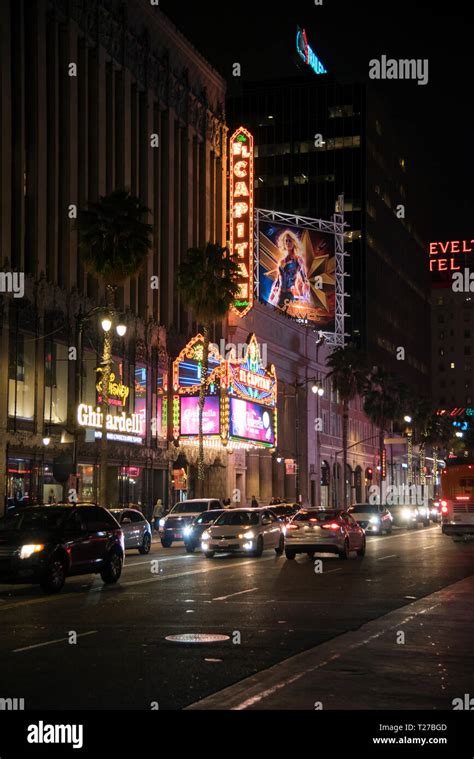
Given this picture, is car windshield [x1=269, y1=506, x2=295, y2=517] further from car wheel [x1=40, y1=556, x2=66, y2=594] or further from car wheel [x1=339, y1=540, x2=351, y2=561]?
car wheel [x1=40, y1=556, x2=66, y2=594]

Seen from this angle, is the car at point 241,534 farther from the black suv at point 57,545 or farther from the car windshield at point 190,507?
→ the black suv at point 57,545

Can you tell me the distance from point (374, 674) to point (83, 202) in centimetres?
4609

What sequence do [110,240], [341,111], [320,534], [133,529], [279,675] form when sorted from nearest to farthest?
[279,675] < [320,534] < [133,529] < [110,240] < [341,111]

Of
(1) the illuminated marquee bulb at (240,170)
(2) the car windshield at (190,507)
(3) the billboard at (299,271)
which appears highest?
(1) the illuminated marquee bulb at (240,170)

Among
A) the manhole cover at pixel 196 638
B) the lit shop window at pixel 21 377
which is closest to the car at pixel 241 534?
the lit shop window at pixel 21 377

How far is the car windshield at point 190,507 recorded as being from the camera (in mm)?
42031

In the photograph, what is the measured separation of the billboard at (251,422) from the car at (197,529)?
23740mm

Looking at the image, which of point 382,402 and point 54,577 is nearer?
point 54,577

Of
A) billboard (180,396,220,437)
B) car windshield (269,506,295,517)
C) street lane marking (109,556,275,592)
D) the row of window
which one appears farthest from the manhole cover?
the row of window

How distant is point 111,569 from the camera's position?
76.5 ft

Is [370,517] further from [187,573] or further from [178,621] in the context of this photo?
[178,621]

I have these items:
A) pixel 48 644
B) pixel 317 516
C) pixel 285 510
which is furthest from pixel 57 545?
pixel 285 510

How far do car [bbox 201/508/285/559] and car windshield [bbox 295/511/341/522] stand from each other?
1927mm

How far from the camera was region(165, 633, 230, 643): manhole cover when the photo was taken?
14.0 metres
